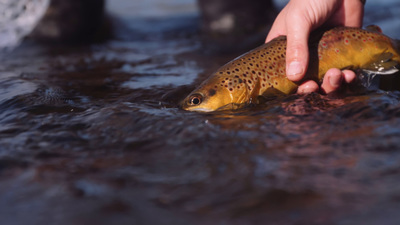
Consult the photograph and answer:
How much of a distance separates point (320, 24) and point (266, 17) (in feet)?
13.7

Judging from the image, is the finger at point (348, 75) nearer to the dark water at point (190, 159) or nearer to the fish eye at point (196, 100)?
the dark water at point (190, 159)

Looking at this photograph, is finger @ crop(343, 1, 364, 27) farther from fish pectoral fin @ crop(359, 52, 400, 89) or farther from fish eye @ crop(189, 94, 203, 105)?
fish eye @ crop(189, 94, 203, 105)

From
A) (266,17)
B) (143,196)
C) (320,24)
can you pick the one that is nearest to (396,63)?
(320,24)

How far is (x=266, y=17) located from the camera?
296 inches

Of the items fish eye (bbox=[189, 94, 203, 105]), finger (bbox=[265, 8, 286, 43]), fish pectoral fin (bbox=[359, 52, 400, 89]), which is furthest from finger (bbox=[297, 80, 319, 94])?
fish eye (bbox=[189, 94, 203, 105])

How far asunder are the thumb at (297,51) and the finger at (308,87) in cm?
14

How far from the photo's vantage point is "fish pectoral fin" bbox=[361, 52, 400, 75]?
10.2 feet

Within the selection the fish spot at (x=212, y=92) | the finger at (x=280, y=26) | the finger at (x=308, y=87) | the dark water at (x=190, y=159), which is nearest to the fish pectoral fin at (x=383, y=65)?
the dark water at (x=190, y=159)

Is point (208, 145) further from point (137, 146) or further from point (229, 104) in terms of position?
point (229, 104)

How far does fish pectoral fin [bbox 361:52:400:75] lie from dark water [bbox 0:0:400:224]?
266 millimetres

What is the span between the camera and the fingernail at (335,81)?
295cm

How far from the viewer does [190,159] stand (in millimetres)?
2035

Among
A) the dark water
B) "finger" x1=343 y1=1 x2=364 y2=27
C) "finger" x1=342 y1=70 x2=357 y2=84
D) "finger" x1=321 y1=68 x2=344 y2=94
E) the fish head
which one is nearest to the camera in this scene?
the dark water

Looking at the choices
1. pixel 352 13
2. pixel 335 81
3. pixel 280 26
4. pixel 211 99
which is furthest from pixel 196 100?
pixel 352 13
